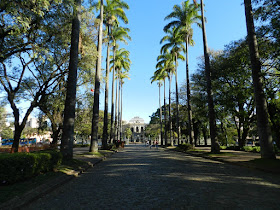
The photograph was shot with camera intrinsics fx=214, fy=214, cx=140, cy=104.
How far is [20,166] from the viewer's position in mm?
6504

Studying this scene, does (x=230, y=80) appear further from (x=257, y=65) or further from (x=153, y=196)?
(x=153, y=196)

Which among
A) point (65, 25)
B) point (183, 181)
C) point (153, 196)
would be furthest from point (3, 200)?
point (65, 25)

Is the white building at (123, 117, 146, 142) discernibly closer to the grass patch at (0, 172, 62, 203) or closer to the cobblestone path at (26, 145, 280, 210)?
the grass patch at (0, 172, 62, 203)

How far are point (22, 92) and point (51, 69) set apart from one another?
12.6ft

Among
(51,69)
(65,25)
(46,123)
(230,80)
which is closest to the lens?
(65,25)

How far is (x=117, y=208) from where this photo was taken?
434 cm

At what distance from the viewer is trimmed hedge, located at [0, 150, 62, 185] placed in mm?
6012

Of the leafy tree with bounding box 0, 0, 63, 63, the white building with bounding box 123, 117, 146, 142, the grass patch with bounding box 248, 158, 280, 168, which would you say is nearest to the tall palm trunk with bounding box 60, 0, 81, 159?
the leafy tree with bounding box 0, 0, 63, 63

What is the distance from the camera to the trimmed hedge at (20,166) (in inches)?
237

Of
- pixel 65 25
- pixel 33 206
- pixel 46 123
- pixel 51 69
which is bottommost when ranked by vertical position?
pixel 33 206

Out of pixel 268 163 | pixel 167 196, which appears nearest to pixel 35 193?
pixel 167 196

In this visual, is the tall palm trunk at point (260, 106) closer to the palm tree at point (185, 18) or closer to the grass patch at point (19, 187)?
the grass patch at point (19, 187)

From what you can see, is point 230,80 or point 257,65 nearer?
point 257,65

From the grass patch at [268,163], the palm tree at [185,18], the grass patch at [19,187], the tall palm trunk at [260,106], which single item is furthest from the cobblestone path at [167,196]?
the palm tree at [185,18]
